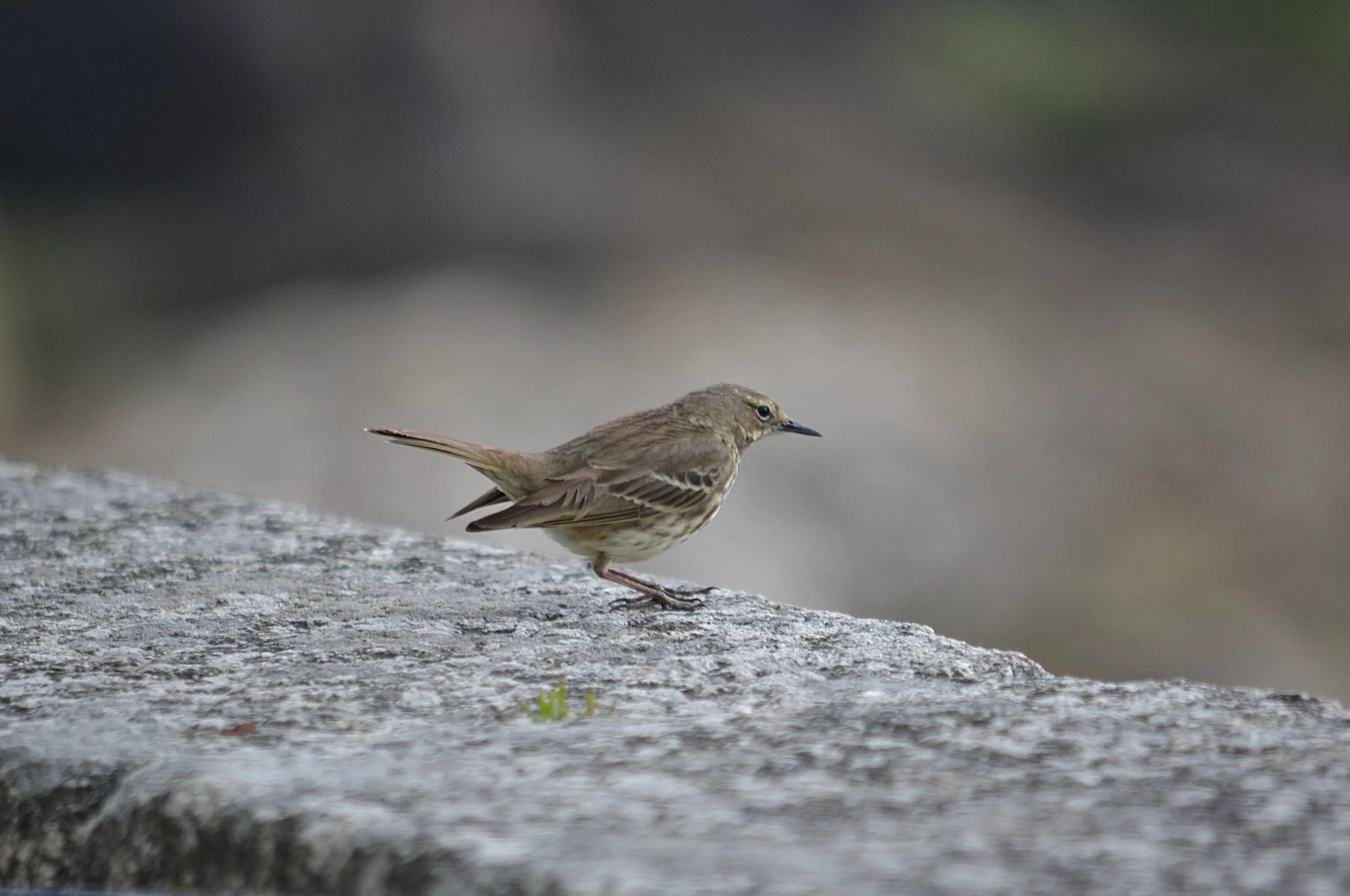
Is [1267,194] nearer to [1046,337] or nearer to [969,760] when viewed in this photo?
[1046,337]

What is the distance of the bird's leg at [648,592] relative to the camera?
3.62 m

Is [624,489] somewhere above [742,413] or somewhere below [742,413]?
below

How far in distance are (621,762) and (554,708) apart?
0.32m

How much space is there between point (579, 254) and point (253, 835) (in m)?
11.6

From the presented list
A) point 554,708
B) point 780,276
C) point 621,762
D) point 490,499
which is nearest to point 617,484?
point 490,499

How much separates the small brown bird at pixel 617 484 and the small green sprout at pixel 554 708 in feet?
4.31

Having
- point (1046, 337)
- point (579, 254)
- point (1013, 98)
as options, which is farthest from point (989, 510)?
point (1013, 98)

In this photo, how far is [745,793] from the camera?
194 centimetres

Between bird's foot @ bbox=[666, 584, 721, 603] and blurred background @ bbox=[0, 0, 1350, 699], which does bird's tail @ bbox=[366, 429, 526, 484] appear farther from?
blurred background @ bbox=[0, 0, 1350, 699]

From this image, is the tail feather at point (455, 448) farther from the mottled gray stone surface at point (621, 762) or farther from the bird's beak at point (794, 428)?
the bird's beak at point (794, 428)

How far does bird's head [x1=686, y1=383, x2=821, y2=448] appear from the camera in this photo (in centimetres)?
514

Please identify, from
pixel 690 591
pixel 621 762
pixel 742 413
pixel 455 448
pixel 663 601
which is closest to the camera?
pixel 621 762

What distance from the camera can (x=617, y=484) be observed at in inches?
175

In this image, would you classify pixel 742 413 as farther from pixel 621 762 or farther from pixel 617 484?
pixel 621 762
